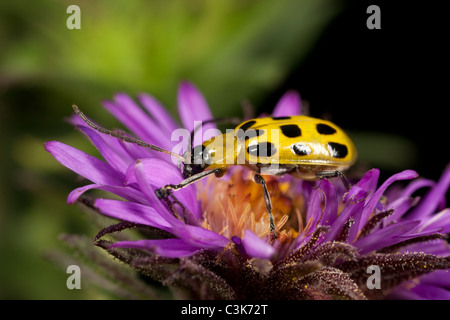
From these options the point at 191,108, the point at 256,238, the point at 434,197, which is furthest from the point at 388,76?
the point at 256,238

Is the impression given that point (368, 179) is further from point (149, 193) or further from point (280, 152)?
point (149, 193)

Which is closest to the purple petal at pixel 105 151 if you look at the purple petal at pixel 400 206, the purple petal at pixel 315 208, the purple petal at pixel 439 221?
the purple petal at pixel 315 208

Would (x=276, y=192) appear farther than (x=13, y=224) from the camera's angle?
No

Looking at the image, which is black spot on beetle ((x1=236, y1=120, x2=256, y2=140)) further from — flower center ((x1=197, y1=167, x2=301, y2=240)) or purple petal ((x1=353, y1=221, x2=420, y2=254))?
purple petal ((x1=353, y1=221, x2=420, y2=254))

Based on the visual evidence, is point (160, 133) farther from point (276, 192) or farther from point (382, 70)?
point (382, 70)

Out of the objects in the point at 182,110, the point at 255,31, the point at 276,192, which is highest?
the point at 255,31
